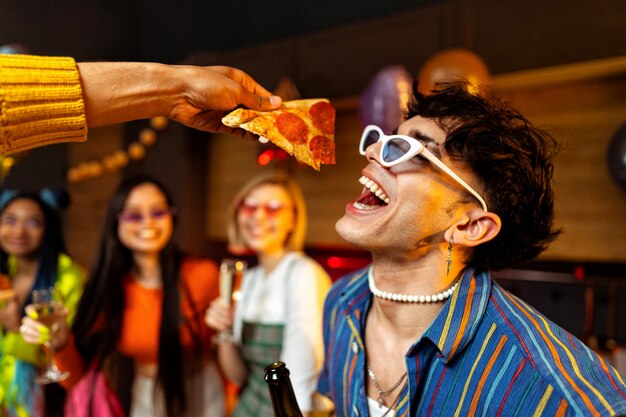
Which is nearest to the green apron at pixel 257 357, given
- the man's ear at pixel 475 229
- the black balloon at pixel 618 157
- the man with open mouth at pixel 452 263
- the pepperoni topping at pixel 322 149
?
the man with open mouth at pixel 452 263

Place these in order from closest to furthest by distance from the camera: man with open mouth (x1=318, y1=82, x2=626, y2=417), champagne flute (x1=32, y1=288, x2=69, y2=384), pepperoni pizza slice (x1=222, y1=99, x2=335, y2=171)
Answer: man with open mouth (x1=318, y1=82, x2=626, y2=417) → pepperoni pizza slice (x1=222, y1=99, x2=335, y2=171) → champagne flute (x1=32, y1=288, x2=69, y2=384)

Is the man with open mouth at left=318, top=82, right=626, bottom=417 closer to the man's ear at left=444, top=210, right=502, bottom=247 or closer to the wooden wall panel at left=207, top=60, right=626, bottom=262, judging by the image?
the man's ear at left=444, top=210, right=502, bottom=247

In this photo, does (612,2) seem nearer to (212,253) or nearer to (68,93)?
(68,93)

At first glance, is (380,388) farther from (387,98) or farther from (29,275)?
(29,275)

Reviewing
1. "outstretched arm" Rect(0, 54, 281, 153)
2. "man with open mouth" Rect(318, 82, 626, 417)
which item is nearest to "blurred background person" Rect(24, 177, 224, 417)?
"man with open mouth" Rect(318, 82, 626, 417)

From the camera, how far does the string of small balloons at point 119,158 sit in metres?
5.11

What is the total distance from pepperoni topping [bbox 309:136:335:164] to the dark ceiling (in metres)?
2.91

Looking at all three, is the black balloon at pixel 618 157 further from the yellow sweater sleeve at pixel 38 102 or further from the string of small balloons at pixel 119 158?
the string of small balloons at pixel 119 158

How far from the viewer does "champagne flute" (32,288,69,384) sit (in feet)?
6.57

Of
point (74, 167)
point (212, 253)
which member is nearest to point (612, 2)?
point (212, 253)

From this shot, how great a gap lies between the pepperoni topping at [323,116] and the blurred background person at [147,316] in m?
1.44

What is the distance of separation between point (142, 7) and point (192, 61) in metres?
1.13

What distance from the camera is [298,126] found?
4.38 ft

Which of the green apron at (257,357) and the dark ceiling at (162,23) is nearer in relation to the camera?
the green apron at (257,357)
